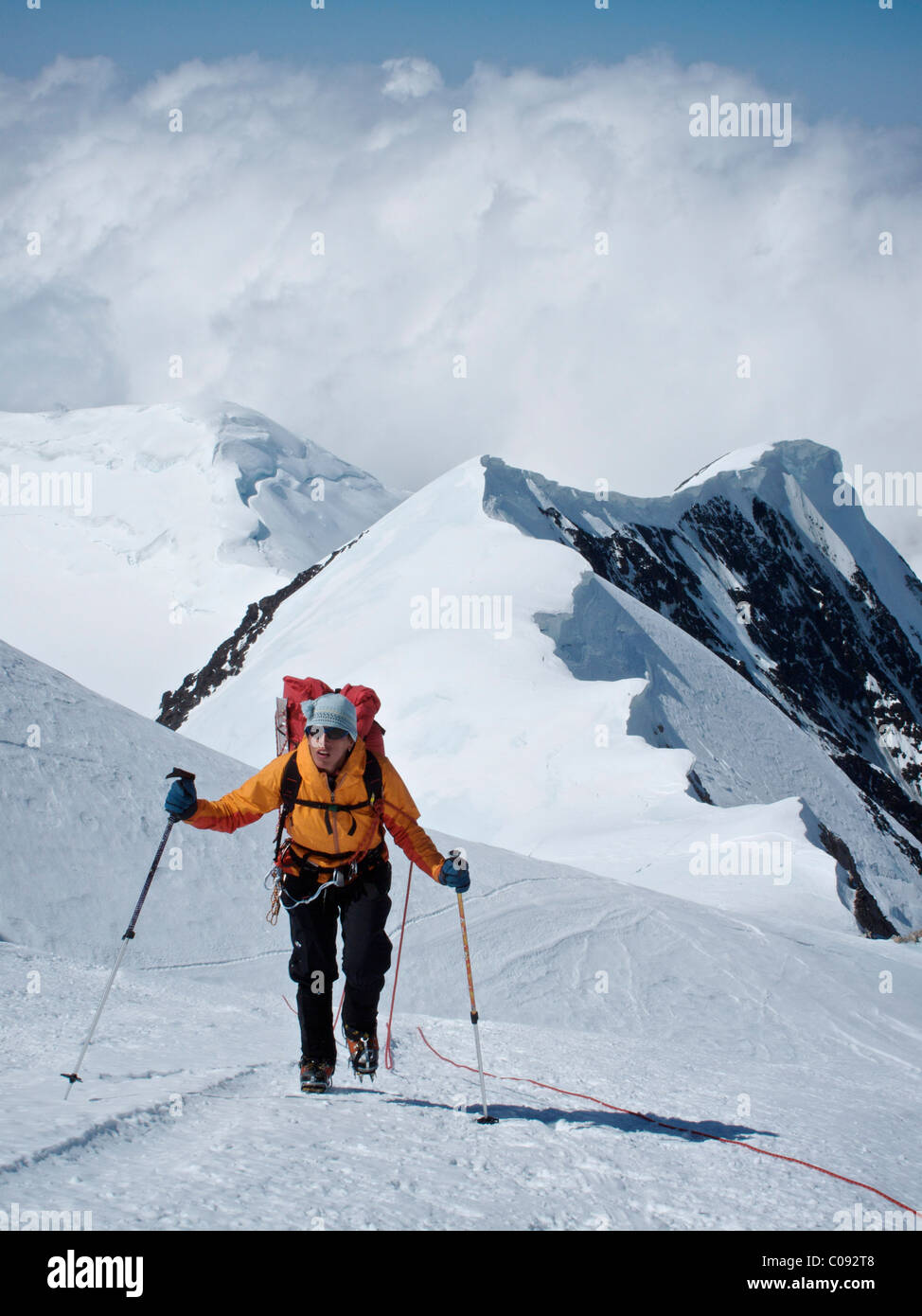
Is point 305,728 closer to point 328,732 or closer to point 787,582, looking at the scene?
point 328,732

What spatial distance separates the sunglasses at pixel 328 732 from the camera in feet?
14.1

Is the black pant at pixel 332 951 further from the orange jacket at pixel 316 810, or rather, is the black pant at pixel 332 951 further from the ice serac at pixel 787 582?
the ice serac at pixel 787 582

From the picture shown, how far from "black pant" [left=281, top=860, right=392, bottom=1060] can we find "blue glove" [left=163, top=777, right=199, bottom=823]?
547 millimetres

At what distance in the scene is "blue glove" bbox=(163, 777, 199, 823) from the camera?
420 cm

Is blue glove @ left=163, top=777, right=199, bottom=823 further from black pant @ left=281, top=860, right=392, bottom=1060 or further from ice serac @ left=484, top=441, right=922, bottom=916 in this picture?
ice serac @ left=484, top=441, right=922, bottom=916

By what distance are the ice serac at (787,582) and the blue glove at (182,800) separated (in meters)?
31.0

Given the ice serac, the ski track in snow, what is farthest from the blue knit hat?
the ice serac

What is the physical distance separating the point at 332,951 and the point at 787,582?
64554 mm

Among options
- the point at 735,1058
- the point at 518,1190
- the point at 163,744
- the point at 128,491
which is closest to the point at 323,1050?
the point at 518,1190

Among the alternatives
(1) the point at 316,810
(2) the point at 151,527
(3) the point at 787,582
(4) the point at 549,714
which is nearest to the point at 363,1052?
(1) the point at 316,810

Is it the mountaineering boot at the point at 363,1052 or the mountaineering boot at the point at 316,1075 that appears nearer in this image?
the mountaineering boot at the point at 316,1075

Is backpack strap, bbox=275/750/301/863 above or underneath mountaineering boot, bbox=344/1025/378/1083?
above

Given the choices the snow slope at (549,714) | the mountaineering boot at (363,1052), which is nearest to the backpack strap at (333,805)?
the mountaineering boot at (363,1052)

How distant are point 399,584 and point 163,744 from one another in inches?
848
